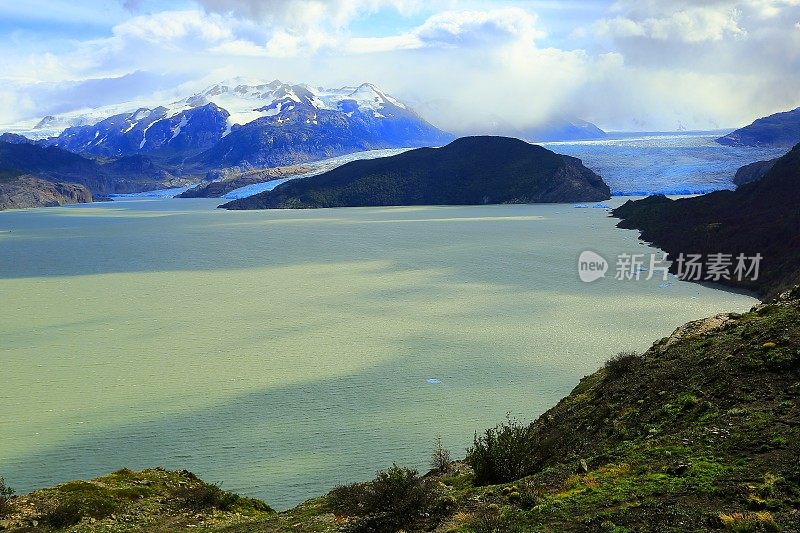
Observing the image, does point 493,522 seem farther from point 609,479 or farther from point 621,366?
point 621,366

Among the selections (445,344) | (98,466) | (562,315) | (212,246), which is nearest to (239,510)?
(98,466)

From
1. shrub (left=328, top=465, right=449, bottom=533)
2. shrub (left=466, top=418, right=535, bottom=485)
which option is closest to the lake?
shrub (left=466, top=418, right=535, bottom=485)

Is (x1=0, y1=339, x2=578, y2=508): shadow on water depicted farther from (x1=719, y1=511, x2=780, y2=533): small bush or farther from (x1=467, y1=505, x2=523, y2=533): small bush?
A: (x1=719, y1=511, x2=780, y2=533): small bush

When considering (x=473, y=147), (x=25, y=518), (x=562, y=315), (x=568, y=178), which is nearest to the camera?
(x=25, y=518)

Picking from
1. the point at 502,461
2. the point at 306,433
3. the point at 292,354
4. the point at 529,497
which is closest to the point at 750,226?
the point at 292,354

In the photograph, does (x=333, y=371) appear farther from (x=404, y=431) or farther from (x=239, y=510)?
(x=239, y=510)

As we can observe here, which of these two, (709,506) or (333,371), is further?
(333,371)
